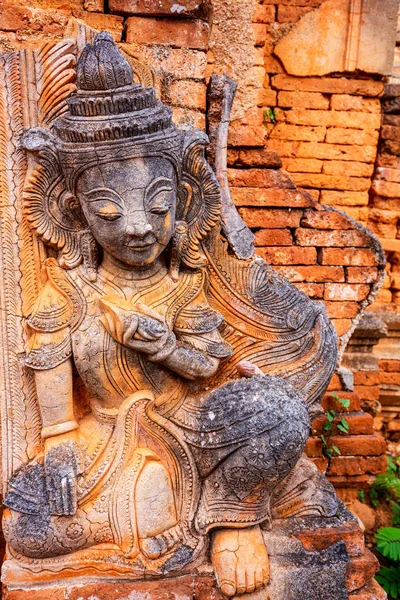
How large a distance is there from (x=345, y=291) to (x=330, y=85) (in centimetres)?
164

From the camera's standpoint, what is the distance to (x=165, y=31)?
2945mm

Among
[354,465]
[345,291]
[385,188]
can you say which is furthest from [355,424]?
[385,188]

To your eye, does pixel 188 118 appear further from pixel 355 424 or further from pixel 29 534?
pixel 355 424

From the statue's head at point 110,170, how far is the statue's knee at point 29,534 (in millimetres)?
994

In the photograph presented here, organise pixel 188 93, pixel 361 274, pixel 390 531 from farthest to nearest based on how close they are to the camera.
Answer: pixel 361 274 → pixel 390 531 → pixel 188 93

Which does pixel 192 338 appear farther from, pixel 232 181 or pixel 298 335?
pixel 232 181

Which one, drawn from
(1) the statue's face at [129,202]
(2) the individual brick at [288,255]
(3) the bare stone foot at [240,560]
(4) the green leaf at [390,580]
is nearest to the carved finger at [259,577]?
(3) the bare stone foot at [240,560]

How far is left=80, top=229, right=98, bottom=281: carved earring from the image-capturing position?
254cm

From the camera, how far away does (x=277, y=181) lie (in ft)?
13.1

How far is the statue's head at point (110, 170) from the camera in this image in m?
2.32

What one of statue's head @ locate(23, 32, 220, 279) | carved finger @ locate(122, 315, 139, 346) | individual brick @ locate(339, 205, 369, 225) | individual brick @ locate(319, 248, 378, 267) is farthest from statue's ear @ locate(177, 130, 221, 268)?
individual brick @ locate(339, 205, 369, 225)

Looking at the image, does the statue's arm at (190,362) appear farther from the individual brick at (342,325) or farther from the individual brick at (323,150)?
the individual brick at (323,150)

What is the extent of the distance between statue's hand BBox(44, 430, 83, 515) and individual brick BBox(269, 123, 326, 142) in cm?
300

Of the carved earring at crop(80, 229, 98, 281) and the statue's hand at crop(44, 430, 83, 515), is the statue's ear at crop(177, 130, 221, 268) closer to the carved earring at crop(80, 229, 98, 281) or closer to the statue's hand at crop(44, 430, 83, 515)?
the carved earring at crop(80, 229, 98, 281)
